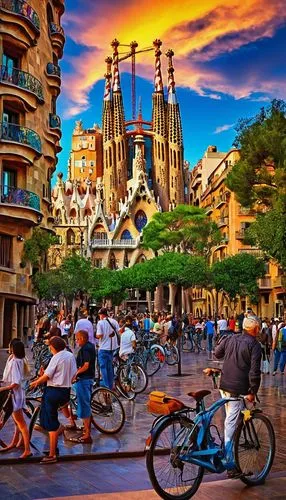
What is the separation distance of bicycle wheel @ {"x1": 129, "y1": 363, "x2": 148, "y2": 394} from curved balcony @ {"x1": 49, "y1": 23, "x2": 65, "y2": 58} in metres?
22.4

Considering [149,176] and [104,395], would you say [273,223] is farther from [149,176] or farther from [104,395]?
[149,176]

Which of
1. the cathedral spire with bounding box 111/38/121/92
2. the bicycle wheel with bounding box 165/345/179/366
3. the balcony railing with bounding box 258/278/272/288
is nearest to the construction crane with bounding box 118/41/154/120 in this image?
the cathedral spire with bounding box 111/38/121/92

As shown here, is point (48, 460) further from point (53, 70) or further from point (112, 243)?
point (112, 243)

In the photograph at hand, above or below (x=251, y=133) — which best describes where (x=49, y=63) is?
above

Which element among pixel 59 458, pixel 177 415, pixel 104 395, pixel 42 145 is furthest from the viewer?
pixel 42 145

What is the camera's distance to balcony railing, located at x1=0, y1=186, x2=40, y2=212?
25250 mm

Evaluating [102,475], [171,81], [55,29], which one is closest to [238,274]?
[55,29]

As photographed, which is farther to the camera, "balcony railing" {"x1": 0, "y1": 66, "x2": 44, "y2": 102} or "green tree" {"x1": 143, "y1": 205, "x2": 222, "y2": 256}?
"green tree" {"x1": 143, "y1": 205, "x2": 222, "y2": 256}

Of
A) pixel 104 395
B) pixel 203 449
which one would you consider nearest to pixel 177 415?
pixel 203 449

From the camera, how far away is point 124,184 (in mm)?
103500

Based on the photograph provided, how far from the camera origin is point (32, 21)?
27016mm

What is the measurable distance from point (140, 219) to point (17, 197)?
7077 cm

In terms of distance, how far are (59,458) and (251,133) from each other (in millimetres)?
24357

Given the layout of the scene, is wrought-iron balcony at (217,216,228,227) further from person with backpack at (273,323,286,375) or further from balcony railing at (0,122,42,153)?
person with backpack at (273,323,286,375)
